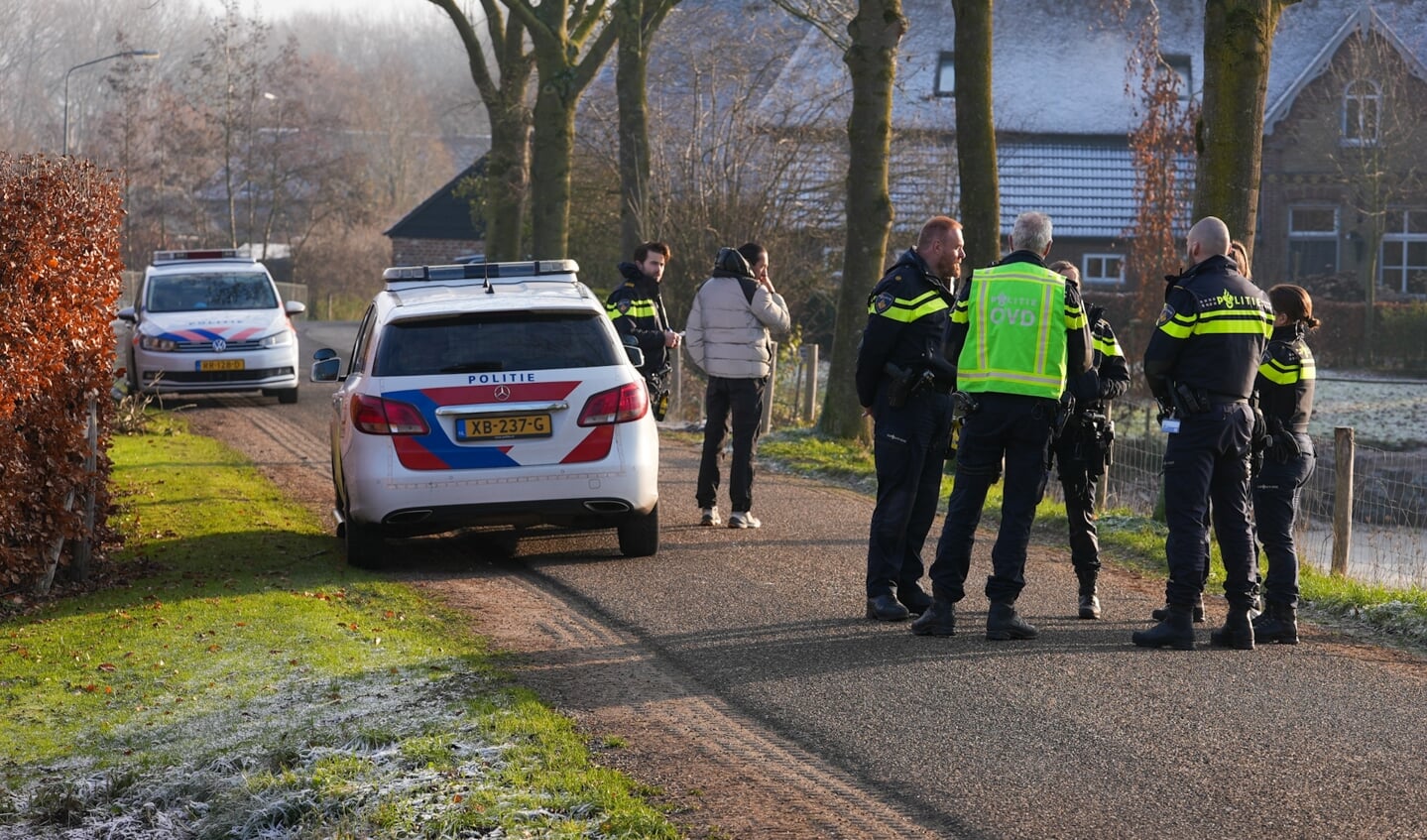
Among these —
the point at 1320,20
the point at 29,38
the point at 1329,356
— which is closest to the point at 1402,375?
the point at 1329,356

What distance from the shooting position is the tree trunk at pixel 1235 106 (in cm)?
1159

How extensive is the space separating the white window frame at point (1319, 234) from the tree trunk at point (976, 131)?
3354 centimetres

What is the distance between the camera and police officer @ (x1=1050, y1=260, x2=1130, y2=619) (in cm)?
856

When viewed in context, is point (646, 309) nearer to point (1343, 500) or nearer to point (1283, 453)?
point (1343, 500)

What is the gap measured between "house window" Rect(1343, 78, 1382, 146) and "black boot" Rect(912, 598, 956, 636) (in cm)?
3848

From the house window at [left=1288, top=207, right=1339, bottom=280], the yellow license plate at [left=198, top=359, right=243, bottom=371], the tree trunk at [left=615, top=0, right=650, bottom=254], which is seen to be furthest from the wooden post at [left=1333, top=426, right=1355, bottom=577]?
the house window at [left=1288, top=207, right=1339, bottom=280]

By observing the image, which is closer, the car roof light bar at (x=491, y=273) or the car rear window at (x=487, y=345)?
the car rear window at (x=487, y=345)

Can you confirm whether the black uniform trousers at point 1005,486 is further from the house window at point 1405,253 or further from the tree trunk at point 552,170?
the house window at point 1405,253

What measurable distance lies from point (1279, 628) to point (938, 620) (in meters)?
1.71

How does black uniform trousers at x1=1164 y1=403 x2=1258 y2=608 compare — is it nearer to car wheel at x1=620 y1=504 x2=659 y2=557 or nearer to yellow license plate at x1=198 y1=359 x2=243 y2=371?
car wheel at x1=620 y1=504 x2=659 y2=557

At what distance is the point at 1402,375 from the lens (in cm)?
3766

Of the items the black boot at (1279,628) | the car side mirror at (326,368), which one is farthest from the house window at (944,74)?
the black boot at (1279,628)

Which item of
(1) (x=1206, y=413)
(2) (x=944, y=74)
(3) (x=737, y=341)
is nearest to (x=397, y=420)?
(3) (x=737, y=341)

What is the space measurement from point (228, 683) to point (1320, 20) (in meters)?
51.0
